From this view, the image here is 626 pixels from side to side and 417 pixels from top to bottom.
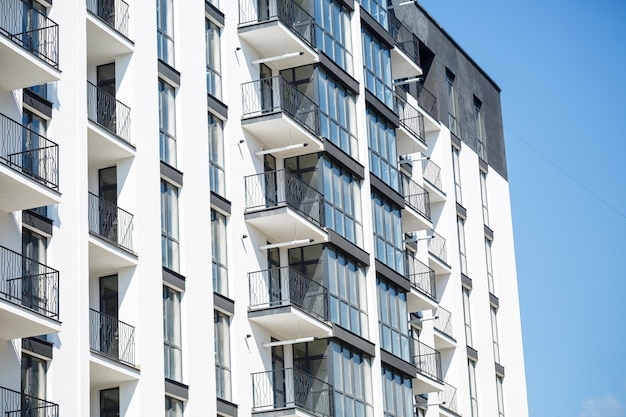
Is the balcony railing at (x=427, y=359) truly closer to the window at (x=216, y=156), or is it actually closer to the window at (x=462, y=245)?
the window at (x=462, y=245)

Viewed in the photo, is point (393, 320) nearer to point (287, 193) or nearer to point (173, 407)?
point (287, 193)

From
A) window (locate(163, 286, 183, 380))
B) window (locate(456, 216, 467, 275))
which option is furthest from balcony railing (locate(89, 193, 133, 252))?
window (locate(456, 216, 467, 275))

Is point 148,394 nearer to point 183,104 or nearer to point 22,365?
point 22,365

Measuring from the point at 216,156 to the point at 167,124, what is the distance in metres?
2.66

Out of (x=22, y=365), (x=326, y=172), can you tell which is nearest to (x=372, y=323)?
(x=326, y=172)

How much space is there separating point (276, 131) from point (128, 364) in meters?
10.9

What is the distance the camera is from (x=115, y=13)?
1553 inches

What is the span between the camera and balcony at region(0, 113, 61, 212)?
33000mm

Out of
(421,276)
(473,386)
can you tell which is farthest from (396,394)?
(473,386)

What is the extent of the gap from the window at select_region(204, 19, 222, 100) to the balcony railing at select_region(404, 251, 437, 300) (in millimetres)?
13474

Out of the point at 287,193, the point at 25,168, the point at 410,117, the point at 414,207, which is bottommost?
the point at 25,168

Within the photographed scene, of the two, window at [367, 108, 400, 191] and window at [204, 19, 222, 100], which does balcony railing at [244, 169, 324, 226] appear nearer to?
window at [204, 19, 222, 100]

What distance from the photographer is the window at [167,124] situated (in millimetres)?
40406

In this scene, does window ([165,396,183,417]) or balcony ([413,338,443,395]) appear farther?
balcony ([413,338,443,395])
